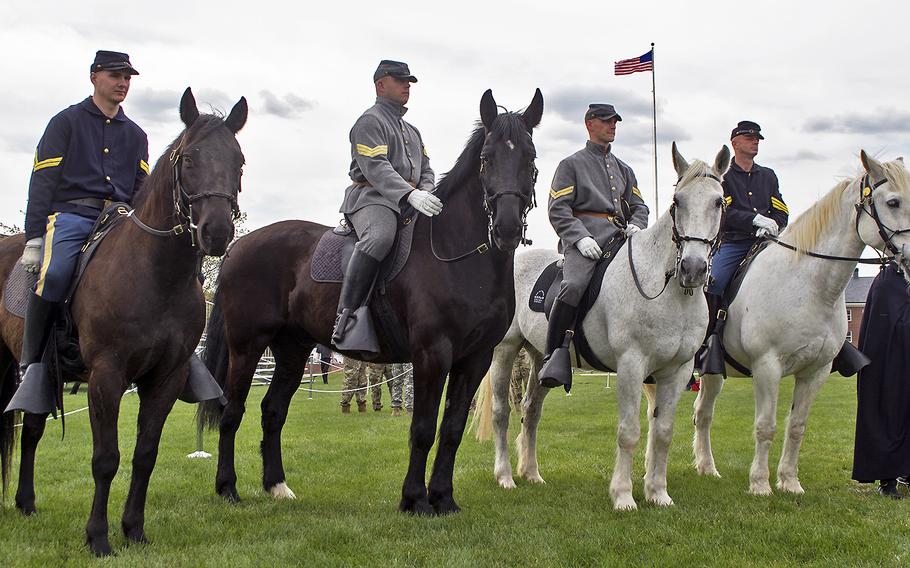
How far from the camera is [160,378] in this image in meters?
5.34

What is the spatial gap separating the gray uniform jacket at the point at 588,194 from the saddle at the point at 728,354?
123 centimetres

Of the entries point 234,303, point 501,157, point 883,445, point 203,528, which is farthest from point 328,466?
point 883,445

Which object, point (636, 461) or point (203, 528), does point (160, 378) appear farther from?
point (636, 461)

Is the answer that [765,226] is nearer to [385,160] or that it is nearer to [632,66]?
[385,160]

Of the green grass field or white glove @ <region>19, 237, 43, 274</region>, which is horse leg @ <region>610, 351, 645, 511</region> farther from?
white glove @ <region>19, 237, 43, 274</region>

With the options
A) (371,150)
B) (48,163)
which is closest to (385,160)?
(371,150)

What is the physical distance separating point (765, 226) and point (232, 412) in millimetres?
5346

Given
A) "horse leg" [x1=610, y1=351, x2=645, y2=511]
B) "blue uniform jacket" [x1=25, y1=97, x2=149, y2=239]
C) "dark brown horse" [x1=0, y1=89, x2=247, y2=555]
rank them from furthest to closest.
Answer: "horse leg" [x1=610, y1=351, x2=645, y2=511], "blue uniform jacket" [x1=25, y1=97, x2=149, y2=239], "dark brown horse" [x1=0, y1=89, x2=247, y2=555]

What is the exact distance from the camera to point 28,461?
650 centimetres

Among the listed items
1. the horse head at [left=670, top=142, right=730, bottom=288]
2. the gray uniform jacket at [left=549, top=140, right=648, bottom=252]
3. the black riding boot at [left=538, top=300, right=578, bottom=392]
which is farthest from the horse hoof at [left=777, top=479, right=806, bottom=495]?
the gray uniform jacket at [left=549, top=140, right=648, bottom=252]

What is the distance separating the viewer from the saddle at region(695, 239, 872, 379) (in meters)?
7.53

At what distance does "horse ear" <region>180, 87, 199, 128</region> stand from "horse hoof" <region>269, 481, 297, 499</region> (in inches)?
145

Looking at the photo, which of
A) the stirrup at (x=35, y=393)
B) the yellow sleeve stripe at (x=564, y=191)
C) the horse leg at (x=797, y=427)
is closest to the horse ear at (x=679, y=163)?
the yellow sleeve stripe at (x=564, y=191)

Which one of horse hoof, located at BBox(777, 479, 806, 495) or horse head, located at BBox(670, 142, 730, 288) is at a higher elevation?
horse head, located at BBox(670, 142, 730, 288)
